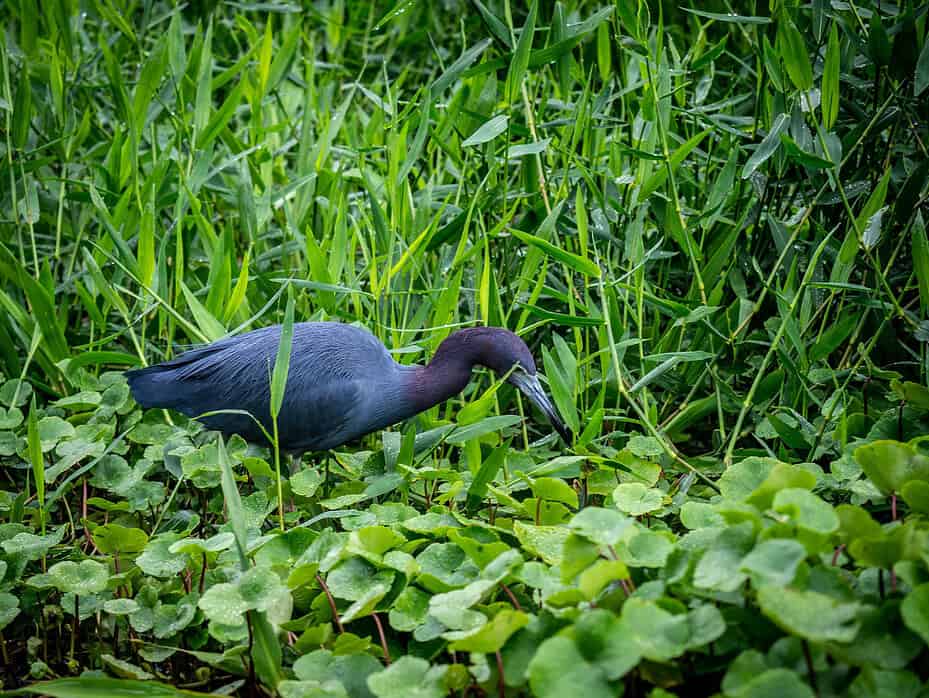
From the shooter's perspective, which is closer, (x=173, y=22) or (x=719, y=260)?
(x=719, y=260)

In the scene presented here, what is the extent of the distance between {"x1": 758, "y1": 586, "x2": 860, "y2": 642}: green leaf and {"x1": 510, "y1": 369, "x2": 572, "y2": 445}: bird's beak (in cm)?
128

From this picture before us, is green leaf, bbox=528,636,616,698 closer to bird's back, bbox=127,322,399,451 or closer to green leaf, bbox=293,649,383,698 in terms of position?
green leaf, bbox=293,649,383,698

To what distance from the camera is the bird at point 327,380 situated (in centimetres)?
280

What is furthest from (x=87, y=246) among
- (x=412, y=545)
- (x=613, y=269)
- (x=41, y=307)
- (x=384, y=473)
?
(x=412, y=545)

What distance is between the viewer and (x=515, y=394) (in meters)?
3.15

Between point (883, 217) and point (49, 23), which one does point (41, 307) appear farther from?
point (883, 217)

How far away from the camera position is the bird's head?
2773mm

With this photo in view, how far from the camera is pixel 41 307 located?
9.85 feet

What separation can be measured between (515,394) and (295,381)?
0.69 meters

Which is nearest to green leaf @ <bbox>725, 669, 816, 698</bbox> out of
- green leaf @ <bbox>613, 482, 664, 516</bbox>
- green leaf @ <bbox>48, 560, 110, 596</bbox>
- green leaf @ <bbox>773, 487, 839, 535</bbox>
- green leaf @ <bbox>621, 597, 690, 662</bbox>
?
green leaf @ <bbox>621, 597, 690, 662</bbox>

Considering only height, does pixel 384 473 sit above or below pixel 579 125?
below

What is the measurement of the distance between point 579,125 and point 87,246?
167cm

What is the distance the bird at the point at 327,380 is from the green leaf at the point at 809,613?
1.29 m

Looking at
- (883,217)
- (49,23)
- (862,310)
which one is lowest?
(862,310)
